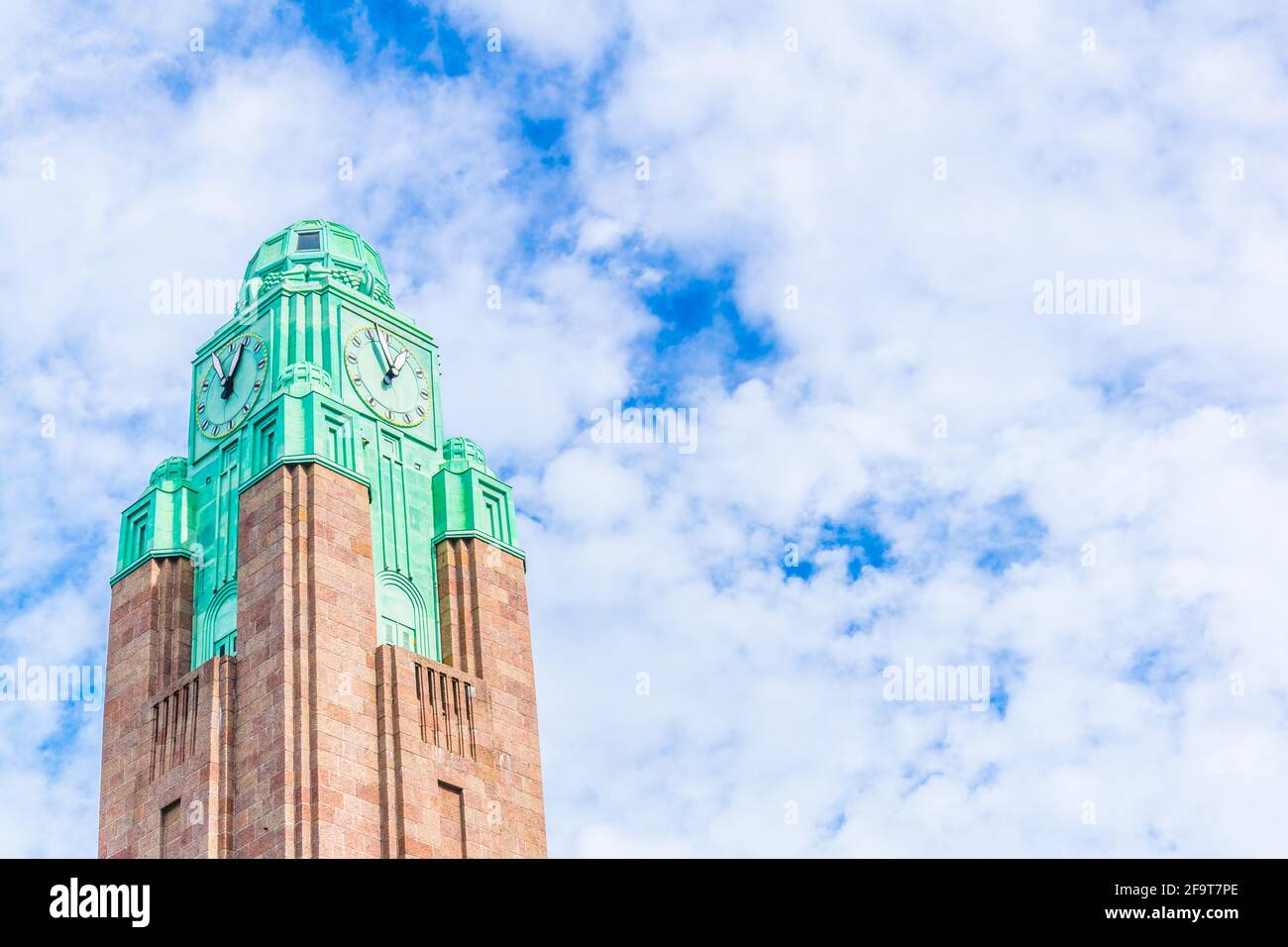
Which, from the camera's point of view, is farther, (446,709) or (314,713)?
(446,709)

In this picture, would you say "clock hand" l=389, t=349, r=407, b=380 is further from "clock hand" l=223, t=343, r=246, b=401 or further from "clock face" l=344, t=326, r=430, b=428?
"clock hand" l=223, t=343, r=246, b=401

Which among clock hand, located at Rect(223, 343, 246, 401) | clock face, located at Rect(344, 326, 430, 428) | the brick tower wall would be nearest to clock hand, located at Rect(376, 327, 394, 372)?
clock face, located at Rect(344, 326, 430, 428)

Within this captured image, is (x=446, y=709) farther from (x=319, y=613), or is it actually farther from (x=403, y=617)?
(x=319, y=613)

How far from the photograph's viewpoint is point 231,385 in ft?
197

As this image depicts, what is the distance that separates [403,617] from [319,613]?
173 inches

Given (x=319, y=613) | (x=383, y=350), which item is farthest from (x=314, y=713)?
(x=383, y=350)

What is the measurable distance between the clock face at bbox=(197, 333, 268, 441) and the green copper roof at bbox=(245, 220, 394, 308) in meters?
2.60

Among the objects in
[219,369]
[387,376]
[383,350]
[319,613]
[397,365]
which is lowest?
[319,613]

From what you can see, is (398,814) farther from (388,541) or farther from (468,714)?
(388,541)

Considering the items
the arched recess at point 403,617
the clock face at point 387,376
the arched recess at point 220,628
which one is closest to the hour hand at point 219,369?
the clock face at point 387,376

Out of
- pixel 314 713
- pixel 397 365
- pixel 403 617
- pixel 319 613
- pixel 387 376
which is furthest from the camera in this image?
pixel 397 365

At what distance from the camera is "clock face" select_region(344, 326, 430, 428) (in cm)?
5950
